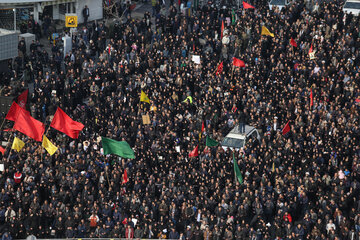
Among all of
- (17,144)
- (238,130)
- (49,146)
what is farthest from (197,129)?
(17,144)

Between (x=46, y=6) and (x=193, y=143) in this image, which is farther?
(x=46, y=6)

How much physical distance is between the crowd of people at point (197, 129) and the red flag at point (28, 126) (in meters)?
1.80

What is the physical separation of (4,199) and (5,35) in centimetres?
1451

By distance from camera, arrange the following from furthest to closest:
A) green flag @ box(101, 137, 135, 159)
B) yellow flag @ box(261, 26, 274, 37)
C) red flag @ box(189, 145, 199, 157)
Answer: yellow flag @ box(261, 26, 274, 37)
red flag @ box(189, 145, 199, 157)
green flag @ box(101, 137, 135, 159)

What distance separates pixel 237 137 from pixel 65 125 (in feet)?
25.8

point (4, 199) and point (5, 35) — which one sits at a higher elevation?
point (5, 35)

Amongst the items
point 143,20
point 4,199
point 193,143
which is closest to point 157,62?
point 143,20

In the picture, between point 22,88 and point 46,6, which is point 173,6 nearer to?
point 46,6

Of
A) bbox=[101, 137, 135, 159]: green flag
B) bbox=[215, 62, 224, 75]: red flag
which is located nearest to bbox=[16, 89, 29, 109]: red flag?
bbox=[101, 137, 135, 159]: green flag

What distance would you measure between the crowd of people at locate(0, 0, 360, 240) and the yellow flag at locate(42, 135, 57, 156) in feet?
2.99

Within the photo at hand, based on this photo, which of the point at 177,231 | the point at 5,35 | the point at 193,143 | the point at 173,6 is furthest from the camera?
the point at 173,6

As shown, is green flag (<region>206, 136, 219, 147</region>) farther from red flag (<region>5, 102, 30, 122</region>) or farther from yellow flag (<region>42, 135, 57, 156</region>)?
red flag (<region>5, 102, 30, 122</region>)

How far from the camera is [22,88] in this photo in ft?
180

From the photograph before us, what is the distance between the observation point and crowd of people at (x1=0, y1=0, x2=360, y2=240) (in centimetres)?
4494
